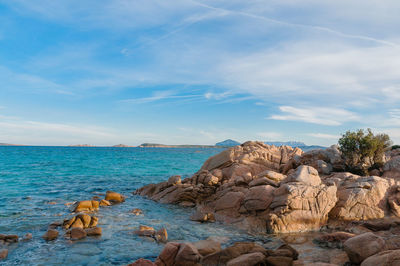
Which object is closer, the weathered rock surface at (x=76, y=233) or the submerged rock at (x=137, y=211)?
the weathered rock surface at (x=76, y=233)

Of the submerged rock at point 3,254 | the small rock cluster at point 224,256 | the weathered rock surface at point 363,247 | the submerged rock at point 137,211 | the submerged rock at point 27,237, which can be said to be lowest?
the submerged rock at point 137,211

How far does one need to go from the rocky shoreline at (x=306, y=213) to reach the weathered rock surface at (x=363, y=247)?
3cm

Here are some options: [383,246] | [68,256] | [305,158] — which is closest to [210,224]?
[68,256]

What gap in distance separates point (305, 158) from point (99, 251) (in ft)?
74.2

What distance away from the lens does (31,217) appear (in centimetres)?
2017

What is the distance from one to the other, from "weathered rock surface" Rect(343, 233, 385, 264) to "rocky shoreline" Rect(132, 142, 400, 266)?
0.11ft

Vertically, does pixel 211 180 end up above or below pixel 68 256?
above

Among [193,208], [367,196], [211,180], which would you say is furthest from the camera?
[211,180]

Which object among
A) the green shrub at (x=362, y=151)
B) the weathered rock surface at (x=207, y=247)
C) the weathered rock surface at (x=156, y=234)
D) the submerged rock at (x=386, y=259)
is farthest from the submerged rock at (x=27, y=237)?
the green shrub at (x=362, y=151)

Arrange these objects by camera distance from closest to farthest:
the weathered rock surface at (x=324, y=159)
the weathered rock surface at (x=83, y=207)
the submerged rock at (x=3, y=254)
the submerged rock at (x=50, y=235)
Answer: the submerged rock at (x=3, y=254)
the submerged rock at (x=50, y=235)
the weathered rock surface at (x=83, y=207)
the weathered rock surface at (x=324, y=159)

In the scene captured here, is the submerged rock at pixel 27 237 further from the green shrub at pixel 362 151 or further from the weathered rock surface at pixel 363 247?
the green shrub at pixel 362 151

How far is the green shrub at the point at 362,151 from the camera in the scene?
92.0ft

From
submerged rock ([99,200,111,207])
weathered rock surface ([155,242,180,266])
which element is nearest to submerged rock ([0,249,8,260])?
weathered rock surface ([155,242,180,266])

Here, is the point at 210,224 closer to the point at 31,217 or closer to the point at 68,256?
the point at 68,256
